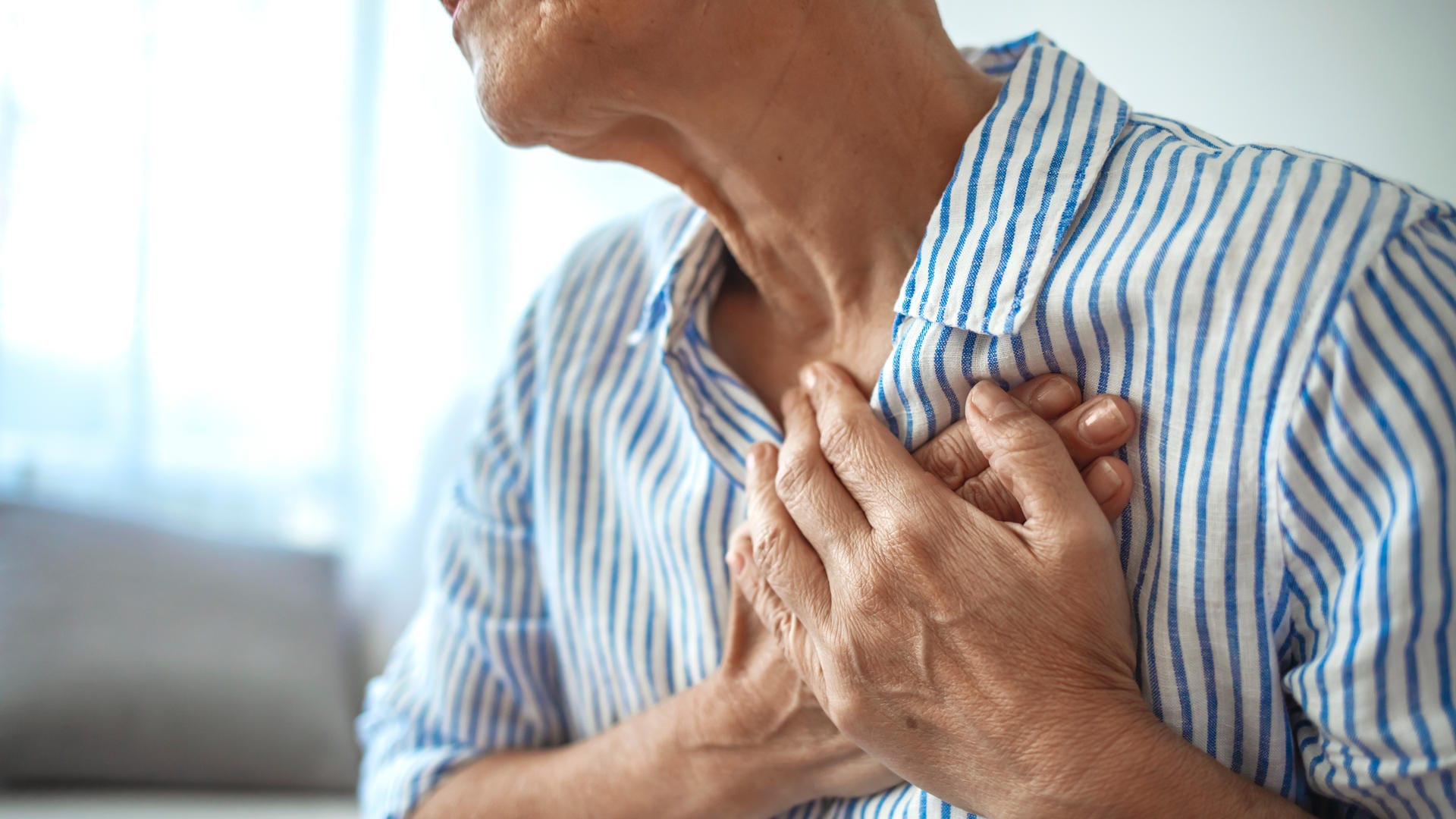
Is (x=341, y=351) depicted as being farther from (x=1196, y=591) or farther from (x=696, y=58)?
(x=1196, y=591)

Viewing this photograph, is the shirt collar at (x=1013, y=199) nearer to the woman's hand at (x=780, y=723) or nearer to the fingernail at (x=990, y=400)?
the fingernail at (x=990, y=400)

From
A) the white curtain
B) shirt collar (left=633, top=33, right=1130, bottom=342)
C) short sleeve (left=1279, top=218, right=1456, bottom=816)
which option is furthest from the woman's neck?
the white curtain

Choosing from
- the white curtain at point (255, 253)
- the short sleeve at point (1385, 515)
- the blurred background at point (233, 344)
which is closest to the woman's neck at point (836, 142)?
the short sleeve at point (1385, 515)

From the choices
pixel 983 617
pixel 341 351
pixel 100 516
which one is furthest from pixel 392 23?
pixel 983 617

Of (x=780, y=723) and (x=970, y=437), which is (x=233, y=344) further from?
(x=970, y=437)

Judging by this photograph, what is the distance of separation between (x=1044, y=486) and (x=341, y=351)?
1.71 meters

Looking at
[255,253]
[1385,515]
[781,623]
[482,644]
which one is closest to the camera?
[1385,515]

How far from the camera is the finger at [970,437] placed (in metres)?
0.67

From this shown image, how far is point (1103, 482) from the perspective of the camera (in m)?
0.64

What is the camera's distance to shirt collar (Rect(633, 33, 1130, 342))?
0.67m

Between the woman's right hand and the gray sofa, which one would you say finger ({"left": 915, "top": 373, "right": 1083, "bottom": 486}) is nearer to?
the woman's right hand

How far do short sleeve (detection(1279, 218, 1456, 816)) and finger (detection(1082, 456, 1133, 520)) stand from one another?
0.30 ft

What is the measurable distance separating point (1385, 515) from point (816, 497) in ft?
1.11

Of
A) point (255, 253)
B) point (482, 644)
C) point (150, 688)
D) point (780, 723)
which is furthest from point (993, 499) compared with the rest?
point (255, 253)
